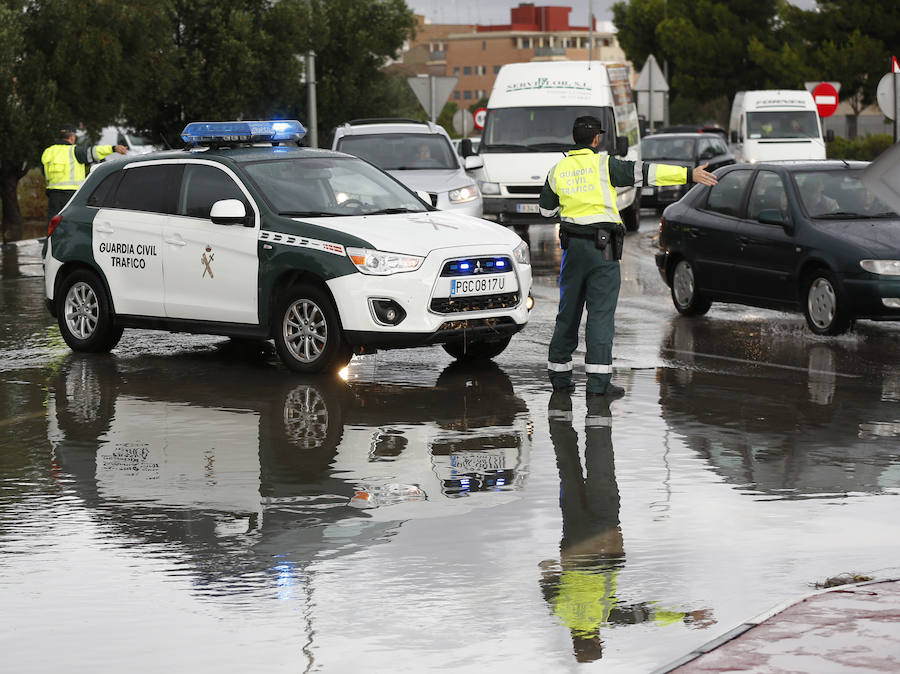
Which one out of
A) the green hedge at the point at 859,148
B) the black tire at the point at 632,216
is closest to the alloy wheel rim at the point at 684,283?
the black tire at the point at 632,216

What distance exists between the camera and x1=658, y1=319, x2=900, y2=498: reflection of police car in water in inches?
343

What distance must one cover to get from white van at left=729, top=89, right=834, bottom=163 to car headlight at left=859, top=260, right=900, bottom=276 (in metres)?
23.8

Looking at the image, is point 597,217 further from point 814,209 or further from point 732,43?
point 732,43

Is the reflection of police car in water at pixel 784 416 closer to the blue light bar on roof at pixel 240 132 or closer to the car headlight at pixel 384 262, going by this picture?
the car headlight at pixel 384 262

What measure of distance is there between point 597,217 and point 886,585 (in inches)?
214

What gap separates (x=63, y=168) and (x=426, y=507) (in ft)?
47.9

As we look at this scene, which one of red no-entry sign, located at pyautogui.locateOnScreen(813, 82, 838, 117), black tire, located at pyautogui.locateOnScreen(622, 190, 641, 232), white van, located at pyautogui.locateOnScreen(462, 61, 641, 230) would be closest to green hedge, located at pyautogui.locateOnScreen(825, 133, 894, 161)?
Answer: red no-entry sign, located at pyautogui.locateOnScreen(813, 82, 838, 117)

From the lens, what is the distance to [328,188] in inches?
517

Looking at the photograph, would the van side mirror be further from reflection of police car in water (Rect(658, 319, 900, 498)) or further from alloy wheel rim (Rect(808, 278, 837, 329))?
reflection of police car in water (Rect(658, 319, 900, 498))

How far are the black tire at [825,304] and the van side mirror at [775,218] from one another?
500 mm

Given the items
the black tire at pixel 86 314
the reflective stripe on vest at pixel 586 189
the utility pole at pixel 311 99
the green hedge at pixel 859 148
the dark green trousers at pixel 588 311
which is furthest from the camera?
the green hedge at pixel 859 148

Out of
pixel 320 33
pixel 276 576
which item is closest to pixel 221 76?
pixel 320 33

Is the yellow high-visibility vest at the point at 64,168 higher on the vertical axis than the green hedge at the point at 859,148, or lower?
higher

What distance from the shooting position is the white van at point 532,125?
25.2 metres
